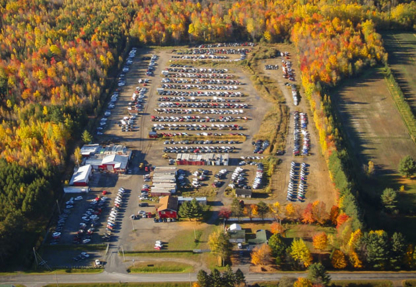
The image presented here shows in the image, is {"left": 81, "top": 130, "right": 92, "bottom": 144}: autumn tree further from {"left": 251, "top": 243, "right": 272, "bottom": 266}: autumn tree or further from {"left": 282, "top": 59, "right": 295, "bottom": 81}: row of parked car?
{"left": 282, "top": 59, "right": 295, "bottom": 81}: row of parked car

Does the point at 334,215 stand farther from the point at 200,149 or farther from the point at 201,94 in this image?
the point at 201,94

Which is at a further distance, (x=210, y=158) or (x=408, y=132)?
(x=408, y=132)

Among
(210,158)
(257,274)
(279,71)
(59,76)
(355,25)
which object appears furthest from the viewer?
(355,25)

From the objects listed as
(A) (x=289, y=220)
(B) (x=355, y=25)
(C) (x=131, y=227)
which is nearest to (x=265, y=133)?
(A) (x=289, y=220)

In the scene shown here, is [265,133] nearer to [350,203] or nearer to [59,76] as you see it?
[350,203]

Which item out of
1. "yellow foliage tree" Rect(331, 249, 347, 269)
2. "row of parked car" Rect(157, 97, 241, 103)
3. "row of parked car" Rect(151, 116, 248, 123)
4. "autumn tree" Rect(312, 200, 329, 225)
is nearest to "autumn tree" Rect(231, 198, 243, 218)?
"autumn tree" Rect(312, 200, 329, 225)

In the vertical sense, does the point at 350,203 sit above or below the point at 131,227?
above

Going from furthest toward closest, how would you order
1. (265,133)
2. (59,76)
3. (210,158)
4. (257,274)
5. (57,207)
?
(59,76) → (265,133) → (210,158) → (57,207) → (257,274)

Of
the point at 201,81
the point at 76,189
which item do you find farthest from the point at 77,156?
the point at 201,81

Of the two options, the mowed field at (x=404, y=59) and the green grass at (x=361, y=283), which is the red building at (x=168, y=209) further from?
the mowed field at (x=404, y=59)
